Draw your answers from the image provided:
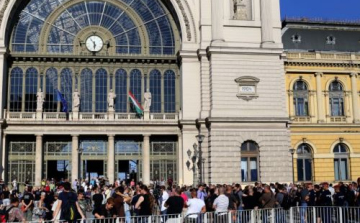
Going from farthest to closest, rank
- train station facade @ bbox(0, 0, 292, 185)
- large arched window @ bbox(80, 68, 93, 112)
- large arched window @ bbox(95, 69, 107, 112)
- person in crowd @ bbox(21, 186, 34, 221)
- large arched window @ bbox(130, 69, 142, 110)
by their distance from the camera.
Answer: large arched window @ bbox(130, 69, 142, 110) < large arched window @ bbox(95, 69, 107, 112) < large arched window @ bbox(80, 68, 93, 112) < train station facade @ bbox(0, 0, 292, 185) < person in crowd @ bbox(21, 186, 34, 221)

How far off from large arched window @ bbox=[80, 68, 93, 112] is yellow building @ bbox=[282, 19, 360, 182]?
18.2 metres

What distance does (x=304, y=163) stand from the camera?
49594mm

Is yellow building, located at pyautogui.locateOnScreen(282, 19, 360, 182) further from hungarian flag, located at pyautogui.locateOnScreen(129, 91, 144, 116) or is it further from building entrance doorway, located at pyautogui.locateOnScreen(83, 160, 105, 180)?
building entrance doorway, located at pyautogui.locateOnScreen(83, 160, 105, 180)

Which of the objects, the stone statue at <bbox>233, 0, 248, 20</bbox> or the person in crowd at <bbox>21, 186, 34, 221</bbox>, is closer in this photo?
the person in crowd at <bbox>21, 186, 34, 221</bbox>

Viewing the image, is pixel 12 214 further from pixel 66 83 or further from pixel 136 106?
pixel 66 83

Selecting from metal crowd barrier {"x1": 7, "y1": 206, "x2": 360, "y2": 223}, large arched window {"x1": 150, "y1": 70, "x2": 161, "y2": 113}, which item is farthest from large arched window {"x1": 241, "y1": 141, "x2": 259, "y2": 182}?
metal crowd barrier {"x1": 7, "y1": 206, "x2": 360, "y2": 223}

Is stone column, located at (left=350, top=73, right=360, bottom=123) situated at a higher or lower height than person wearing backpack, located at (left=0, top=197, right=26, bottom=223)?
higher

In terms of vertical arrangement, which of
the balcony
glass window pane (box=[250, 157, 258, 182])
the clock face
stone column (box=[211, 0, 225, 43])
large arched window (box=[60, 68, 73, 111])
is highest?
stone column (box=[211, 0, 225, 43])

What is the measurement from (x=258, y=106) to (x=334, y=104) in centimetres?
1067

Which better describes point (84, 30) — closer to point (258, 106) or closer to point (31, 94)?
point (31, 94)

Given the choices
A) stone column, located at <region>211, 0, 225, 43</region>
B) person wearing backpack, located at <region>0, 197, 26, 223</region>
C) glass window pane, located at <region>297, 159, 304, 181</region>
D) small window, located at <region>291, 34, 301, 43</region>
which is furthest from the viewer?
small window, located at <region>291, 34, 301, 43</region>

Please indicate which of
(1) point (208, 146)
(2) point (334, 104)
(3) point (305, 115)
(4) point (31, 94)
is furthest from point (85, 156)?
(2) point (334, 104)

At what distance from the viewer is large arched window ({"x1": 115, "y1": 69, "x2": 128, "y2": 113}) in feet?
155

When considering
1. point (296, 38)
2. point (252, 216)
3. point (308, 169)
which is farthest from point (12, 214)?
point (296, 38)
